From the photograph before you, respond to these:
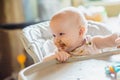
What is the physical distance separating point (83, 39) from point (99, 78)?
33 centimetres

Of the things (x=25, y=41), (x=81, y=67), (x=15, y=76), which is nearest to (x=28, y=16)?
→ (x=15, y=76)

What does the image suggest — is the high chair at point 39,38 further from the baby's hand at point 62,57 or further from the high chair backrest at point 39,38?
the baby's hand at point 62,57

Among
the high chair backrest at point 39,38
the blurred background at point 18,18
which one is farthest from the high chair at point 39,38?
the blurred background at point 18,18

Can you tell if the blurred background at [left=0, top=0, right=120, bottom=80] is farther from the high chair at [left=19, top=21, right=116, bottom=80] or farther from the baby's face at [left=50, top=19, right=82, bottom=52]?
the baby's face at [left=50, top=19, right=82, bottom=52]

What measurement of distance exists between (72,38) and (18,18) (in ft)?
3.67

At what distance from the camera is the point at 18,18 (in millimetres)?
2098

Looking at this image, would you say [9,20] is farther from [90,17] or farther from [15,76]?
[90,17]

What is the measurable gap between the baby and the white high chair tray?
0.04 metres

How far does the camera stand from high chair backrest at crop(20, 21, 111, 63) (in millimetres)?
1112

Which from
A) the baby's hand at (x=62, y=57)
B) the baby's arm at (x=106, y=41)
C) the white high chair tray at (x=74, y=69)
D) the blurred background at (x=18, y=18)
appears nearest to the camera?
the white high chair tray at (x=74, y=69)

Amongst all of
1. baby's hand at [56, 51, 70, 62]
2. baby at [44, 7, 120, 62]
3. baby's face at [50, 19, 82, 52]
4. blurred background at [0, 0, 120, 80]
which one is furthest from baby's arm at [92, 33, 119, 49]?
blurred background at [0, 0, 120, 80]

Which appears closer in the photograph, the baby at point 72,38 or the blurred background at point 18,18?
the baby at point 72,38

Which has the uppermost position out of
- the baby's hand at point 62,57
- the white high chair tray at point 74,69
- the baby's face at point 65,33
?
the baby's face at point 65,33

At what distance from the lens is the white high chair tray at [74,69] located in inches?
33.3
